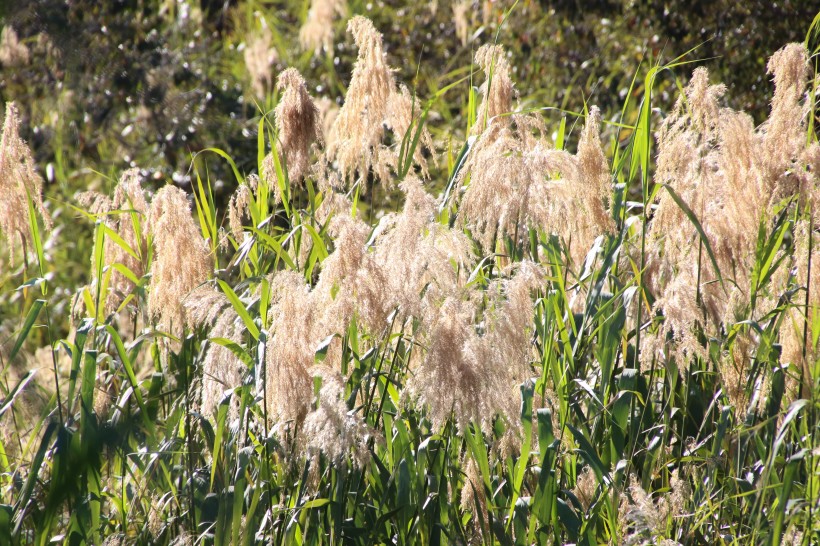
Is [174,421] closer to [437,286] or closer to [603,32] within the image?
[437,286]

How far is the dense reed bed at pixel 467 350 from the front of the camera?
2.03m

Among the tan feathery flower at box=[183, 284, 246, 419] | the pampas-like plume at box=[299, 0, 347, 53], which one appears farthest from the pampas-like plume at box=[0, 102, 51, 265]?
the pampas-like plume at box=[299, 0, 347, 53]

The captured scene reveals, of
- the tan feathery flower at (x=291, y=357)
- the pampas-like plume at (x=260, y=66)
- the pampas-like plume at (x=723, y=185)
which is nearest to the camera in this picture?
the tan feathery flower at (x=291, y=357)

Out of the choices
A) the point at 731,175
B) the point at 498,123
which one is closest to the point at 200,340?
the point at 498,123

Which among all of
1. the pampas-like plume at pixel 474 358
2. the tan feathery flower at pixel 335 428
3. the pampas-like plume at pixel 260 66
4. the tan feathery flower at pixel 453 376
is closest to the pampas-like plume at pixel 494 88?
the pampas-like plume at pixel 474 358

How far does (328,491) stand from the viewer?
232 centimetres

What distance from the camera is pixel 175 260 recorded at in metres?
2.41

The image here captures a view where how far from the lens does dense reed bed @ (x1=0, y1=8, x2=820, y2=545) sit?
2027 mm

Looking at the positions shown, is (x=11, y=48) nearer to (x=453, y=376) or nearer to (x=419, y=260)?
(x=419, y=260)

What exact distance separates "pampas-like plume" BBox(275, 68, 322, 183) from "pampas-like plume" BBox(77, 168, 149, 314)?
0.49 m

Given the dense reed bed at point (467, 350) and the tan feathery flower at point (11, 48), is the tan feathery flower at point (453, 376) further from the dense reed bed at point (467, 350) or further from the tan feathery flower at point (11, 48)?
the tan feathery flower at point (11, 48)

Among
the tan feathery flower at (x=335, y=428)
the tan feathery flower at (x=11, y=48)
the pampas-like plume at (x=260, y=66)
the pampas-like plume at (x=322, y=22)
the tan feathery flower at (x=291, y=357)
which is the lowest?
the tan feathery flower at (x=335, y=428)

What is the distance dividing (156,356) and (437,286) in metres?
1.18

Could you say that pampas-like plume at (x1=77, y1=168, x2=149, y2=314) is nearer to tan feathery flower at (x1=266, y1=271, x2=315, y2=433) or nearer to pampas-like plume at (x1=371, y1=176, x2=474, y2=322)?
tan feathery flower at (x1=266, y1=271, x2=315, y2=433)
